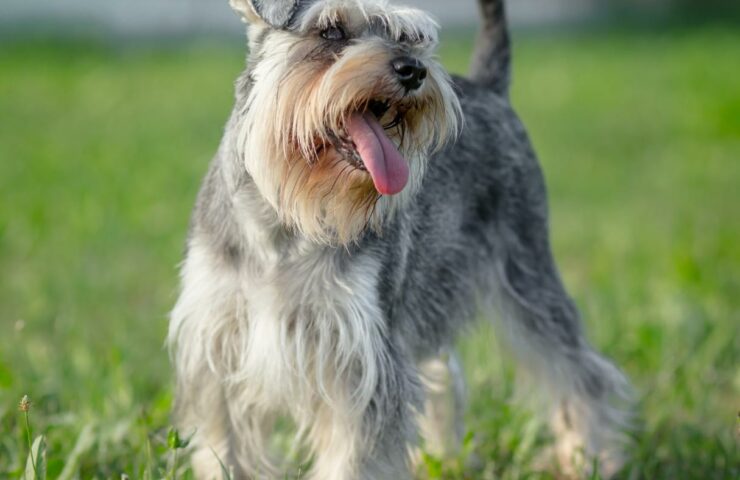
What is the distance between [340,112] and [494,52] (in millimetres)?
2115

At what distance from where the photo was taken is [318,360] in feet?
14.1

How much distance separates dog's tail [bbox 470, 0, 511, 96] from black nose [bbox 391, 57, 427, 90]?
1.91 m

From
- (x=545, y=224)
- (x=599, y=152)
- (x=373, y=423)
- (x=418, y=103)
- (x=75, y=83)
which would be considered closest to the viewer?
(x=418, y=103)

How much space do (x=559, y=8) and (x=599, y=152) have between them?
58.7 feet

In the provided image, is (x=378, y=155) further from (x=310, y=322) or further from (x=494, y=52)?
(x=494, y=52)

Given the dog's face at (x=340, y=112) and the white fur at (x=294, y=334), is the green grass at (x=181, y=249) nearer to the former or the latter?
the white fur at (x=294, y=334)

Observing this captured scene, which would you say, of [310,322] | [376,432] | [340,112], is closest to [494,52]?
[340,112]

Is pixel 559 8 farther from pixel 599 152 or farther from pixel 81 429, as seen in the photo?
pixel 81 429

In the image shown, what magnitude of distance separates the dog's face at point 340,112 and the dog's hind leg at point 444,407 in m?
1.62

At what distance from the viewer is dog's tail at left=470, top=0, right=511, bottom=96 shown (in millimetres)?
5879

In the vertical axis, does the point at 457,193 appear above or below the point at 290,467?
above

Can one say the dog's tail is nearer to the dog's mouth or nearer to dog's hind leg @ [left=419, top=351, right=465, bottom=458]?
dog's hind leg @ [left=419, top=351, right=465, bottom=458]

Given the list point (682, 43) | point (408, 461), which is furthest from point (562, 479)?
point (682, 43)

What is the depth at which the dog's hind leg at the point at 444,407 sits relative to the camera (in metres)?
5.71
